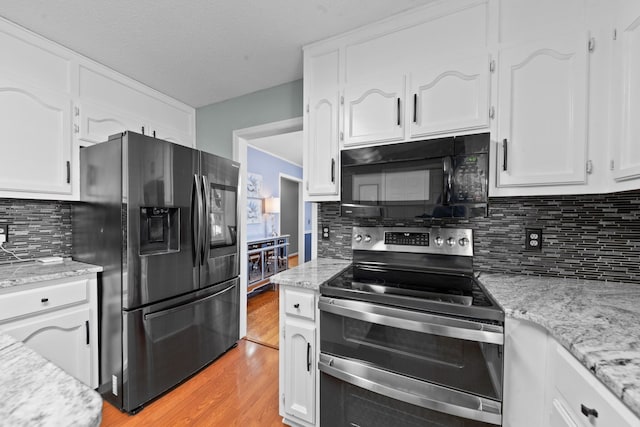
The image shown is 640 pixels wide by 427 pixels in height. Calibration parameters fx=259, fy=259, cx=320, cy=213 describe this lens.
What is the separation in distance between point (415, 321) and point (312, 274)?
2.13ft

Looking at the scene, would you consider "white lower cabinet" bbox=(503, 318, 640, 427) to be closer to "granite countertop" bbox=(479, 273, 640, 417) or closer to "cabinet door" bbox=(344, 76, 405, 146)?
"granite countertop" bbox=(479, 273, 640, 417)

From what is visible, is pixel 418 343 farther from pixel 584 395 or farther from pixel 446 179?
pixel 446 179

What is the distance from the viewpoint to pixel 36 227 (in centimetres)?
192

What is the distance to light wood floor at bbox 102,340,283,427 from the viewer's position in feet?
5.18

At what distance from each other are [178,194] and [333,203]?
1.13 m

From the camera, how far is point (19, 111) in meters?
1.66

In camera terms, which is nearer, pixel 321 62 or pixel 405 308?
pixel 405 308

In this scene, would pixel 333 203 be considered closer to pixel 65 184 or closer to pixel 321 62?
pixel 321 62

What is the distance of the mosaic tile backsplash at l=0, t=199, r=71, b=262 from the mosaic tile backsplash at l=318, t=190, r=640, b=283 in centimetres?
282

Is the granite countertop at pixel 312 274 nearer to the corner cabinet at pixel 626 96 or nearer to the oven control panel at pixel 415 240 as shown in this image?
the oven control panel at pixel 415 240

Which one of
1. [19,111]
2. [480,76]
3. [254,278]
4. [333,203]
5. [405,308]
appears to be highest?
[480,76]

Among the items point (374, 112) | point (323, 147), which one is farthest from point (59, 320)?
point (374, 112)

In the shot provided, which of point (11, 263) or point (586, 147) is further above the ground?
point (586, 147)

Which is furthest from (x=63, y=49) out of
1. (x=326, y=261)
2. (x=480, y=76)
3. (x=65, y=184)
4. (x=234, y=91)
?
(x=480, y=76)
